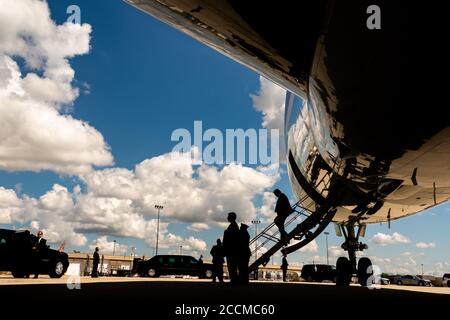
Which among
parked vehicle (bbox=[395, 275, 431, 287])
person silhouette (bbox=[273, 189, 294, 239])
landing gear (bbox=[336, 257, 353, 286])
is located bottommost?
parked vehicle (bbox=[395, 275, 431, 287])

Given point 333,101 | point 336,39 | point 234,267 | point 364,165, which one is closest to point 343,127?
point 333,101

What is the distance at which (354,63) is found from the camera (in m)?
3.87

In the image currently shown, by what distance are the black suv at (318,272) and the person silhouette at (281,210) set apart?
20069 mm

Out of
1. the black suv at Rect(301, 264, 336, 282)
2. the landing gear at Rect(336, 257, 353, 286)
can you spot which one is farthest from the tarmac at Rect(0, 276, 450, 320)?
the black suv at Rect(301, 264, 336, 282)

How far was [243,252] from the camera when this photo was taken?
344 inches

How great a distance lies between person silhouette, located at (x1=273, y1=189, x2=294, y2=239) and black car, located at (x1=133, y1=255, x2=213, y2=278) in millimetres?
16590

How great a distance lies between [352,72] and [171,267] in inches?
952

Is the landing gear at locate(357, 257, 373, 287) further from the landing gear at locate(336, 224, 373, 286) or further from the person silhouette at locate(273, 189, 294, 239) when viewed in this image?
the person silhouette at locate(273, 189, 294, 239)

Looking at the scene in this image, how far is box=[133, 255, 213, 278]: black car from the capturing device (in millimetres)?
26406
